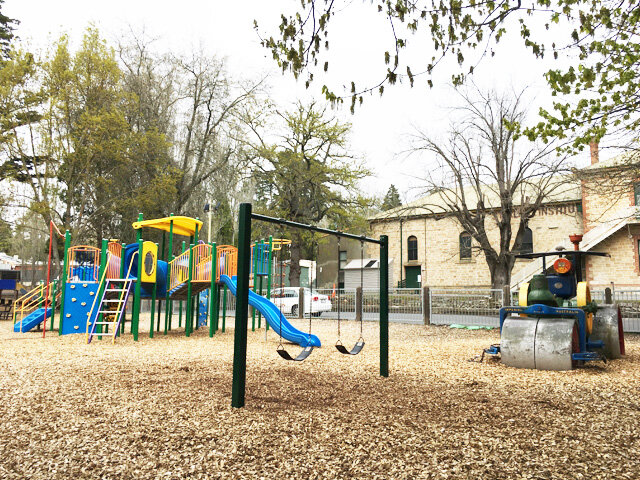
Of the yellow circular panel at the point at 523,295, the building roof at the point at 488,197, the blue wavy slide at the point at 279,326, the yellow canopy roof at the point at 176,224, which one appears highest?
the building roof at the point at 488,197

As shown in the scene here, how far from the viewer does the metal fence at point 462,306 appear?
51.6 ft

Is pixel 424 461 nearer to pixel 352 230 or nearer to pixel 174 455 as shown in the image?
pixel 174 455

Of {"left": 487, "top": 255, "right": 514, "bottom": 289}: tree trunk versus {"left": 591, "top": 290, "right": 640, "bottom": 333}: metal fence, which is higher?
{"left": 487, "top": 255, "right": 514, "bottom": 289}: tree trunk

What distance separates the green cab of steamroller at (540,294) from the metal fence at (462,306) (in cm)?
768

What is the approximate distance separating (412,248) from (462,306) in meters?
20.6

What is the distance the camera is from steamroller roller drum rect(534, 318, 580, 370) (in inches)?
273

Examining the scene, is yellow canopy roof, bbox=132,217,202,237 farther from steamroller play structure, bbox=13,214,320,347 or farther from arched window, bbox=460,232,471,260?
arched window, bbox=460,232,471,260

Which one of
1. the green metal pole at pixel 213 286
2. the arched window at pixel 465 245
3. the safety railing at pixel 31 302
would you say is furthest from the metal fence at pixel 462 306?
the arched window at pixel 465 245

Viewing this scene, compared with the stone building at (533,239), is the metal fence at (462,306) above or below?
below

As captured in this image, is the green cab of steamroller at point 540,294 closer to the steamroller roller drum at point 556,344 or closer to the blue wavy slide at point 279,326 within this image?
the steamroller roller drum at point 556,344

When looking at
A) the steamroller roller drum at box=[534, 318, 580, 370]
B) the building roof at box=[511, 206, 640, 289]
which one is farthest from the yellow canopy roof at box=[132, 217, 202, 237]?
the building roof at box=[511, 206, 640, 289]

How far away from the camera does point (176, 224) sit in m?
14.1

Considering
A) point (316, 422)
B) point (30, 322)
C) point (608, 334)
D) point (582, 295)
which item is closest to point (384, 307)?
point (316, 422)

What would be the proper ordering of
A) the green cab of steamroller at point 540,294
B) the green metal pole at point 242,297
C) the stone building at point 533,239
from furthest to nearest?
the stone building at point 533,239
the green cab of steamroller at point 540,294
the green metal pole at point 242,297
